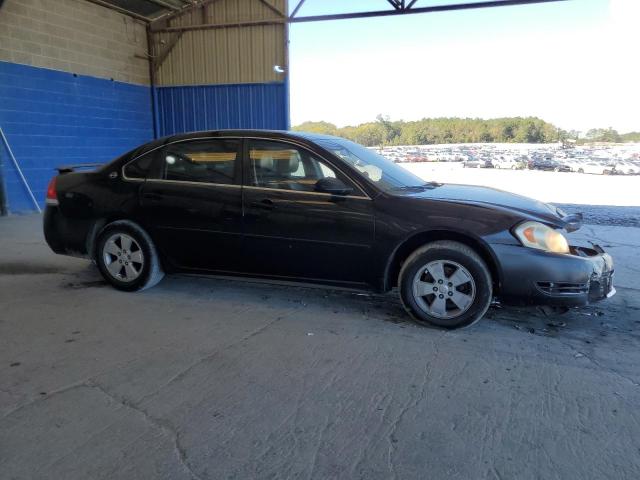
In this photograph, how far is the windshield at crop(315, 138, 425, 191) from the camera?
14.5 ft

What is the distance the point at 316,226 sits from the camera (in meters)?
4.29

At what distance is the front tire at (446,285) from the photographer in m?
3.91

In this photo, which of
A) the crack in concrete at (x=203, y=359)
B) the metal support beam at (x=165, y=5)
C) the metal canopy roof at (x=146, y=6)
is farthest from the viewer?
the metal support beam at (x=165, y=5)

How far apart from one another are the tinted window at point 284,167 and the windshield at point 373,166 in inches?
7.8

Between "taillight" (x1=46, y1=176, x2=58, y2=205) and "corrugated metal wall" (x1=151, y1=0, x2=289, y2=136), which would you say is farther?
"corrugated metal wall" (x1=151, y1=0, x2=289, y2=136)

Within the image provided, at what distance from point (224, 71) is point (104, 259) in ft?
34.2

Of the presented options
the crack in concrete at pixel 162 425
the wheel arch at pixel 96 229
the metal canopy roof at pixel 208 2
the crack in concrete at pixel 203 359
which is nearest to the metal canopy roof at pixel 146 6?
the metal canopy roof at pixel 208 2

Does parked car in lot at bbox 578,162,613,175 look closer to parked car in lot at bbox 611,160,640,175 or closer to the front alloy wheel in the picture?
parked car in lot at bbox 611,160,640,175

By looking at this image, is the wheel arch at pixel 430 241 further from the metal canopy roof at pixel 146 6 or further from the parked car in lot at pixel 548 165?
the parked car in lot at pixel 548 165

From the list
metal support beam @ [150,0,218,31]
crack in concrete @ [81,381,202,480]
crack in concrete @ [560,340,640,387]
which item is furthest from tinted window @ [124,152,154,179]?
metal support beam @ [150,0,218,31]

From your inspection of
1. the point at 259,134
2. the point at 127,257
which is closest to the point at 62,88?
the point at 127,257

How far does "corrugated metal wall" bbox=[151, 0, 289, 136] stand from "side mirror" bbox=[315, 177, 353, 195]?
32.7ft

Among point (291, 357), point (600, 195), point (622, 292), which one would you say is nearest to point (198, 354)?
point (291, 357)

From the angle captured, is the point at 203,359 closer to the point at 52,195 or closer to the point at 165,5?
the point at 52,195
